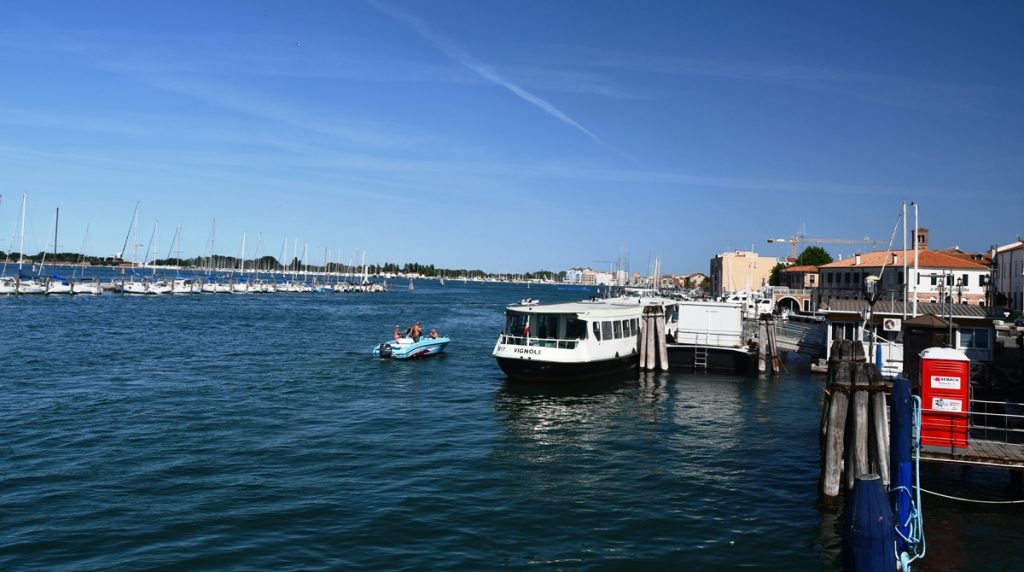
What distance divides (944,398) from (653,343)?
25.4 metres

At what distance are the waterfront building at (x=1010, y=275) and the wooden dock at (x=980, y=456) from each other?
160 ft

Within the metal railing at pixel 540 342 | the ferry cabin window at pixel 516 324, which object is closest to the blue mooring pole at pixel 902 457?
the metal railing at pixel 540 342

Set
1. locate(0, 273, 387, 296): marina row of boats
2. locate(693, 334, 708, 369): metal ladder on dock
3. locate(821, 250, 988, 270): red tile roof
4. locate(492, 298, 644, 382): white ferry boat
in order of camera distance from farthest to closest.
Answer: locate(0, 273, 387, 296): marina row of boats, locate(821, 250, 988, 270): red tile roof, locate(693, 334, 708, 369): metal ladder on dock, locate(492, 298, 644, 382): white ferry boat

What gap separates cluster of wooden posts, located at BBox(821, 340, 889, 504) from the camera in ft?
52.6

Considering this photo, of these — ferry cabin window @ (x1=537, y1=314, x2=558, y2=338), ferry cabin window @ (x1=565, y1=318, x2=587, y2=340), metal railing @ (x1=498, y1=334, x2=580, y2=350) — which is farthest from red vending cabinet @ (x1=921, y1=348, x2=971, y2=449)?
ferry cabin window @ (x1=537, y1=314, x2=558, y2=338)

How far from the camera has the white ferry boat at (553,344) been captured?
113ft

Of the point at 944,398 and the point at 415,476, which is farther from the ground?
the point at 944,398

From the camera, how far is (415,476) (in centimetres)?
1959

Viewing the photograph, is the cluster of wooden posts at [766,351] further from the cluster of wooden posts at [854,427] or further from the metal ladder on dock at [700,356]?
the cluster of wooden posts at [854,427]

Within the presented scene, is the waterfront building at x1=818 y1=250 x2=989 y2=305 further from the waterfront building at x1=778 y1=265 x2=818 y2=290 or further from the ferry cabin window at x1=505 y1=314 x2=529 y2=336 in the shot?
the ferry cabin window at x1=505 y1=314 x2=529 y2=336

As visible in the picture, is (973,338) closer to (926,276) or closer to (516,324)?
(516,324)

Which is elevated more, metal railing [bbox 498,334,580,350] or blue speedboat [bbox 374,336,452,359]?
metal railing [bbox 498,334,580,350]

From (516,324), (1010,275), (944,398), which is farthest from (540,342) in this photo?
(1010,275)

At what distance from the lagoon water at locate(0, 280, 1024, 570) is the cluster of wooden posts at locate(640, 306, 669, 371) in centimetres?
401
